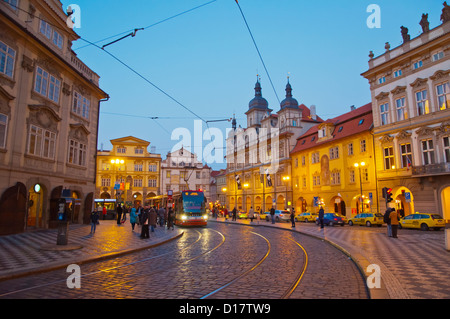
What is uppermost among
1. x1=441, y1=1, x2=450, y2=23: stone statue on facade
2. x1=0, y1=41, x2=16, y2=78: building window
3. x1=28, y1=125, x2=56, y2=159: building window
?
x1=441, y1=1, x2=450, y2=23: stone statue on facade

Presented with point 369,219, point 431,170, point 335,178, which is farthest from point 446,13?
point 335,178

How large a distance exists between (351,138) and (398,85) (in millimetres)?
9360

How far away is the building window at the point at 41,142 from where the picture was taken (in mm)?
19266

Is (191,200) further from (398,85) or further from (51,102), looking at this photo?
(398,85)

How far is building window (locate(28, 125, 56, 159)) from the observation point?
1927 centimetres

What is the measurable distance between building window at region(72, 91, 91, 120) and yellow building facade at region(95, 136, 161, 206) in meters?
44.9

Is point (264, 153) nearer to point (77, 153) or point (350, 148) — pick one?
point (350, 148)

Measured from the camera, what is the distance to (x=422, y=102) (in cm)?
3106

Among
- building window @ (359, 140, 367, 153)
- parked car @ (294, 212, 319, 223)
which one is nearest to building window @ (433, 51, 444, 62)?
building window @ (359, 140, 367, 153)

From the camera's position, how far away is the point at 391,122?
34.1 m

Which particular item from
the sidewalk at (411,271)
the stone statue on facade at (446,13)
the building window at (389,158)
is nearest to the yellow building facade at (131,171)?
the building window at (389,158)

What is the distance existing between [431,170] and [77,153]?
103ft

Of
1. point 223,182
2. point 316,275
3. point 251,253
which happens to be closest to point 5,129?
point 251,253

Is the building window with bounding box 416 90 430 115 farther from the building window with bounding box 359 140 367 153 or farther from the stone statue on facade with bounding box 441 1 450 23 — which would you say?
the building window with bounding box 359 140 367 153
